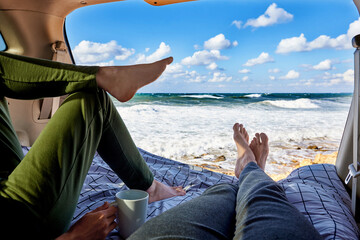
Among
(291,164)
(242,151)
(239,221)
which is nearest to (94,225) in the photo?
(239,221)

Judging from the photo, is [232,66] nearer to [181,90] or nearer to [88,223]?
[181,90]

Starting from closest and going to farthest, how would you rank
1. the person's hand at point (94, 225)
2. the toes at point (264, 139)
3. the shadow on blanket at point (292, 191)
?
1. the person's hand at point (94, 225)
2. the shadow on blanket at point (292, 191)
3. the toes at point (264, 139)

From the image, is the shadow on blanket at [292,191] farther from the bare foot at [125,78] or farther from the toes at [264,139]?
the bare foot at [125,78]

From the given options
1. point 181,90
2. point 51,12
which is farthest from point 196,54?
point 51,12

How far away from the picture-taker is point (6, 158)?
64 centimetres

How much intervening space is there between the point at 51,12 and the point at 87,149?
4.92 feet

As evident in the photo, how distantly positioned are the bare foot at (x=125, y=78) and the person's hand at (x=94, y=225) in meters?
0.30

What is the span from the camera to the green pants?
20.7 inches

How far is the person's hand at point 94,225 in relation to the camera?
63cm

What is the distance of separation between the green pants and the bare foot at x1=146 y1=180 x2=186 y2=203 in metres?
0.35

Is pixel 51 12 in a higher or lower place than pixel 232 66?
lower

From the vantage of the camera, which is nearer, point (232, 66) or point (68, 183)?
point (68, 183)

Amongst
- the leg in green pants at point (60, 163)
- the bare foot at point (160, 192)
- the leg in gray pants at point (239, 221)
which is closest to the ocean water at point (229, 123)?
the bare foot at point (160, 192)

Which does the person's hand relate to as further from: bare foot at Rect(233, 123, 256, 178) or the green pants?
bare foot at Rect(233, 123, 256, 178)
